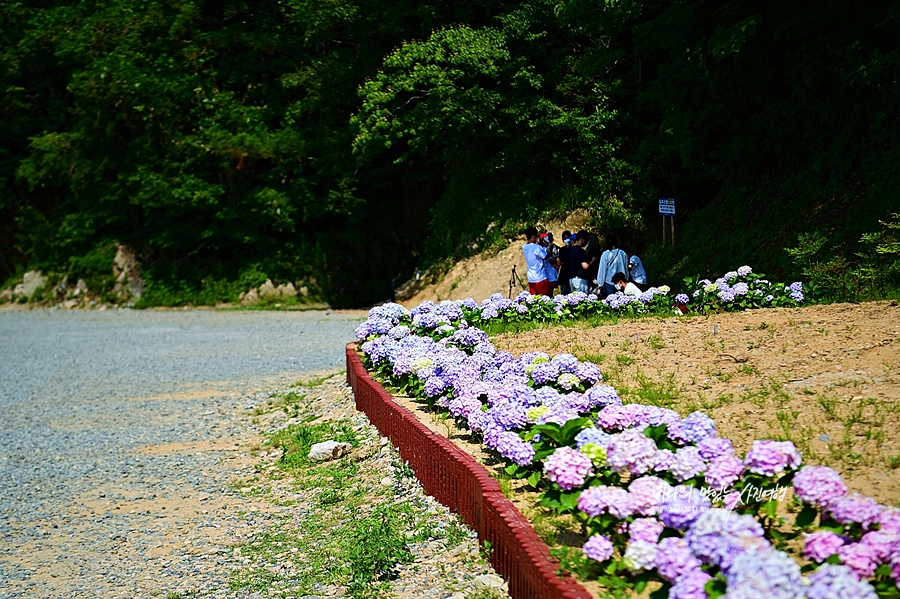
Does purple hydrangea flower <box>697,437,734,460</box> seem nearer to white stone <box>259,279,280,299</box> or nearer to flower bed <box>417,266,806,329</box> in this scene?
flower bed <box>417,266,806,329</box>

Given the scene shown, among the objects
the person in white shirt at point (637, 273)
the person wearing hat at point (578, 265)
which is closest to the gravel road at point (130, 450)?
the person wearing hat at point (578, 265)

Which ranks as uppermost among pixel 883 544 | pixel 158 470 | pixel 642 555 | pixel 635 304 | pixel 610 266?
pixel 610 266

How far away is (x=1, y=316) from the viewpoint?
29969 millimetres

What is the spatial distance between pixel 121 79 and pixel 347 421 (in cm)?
2238

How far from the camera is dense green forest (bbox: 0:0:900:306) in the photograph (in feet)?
52.5

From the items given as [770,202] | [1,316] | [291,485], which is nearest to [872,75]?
[770,202]

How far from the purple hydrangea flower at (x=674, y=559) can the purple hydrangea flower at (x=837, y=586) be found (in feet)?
1.42

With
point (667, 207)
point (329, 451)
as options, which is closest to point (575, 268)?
point (667, 207)

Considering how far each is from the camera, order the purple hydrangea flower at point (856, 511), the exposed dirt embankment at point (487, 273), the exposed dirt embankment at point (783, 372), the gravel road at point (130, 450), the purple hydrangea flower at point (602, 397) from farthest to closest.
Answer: the exposed dirt embankment at point (487, 273) → the gravel road at point (130, 450) → the purple hydrangea flower at point (602, 397) → the exposed dirt embankment at point (783, 372) → the purple hydrangea flower at point (856, 511)

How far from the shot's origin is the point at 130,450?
10.1 metres

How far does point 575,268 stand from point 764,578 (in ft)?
40.2

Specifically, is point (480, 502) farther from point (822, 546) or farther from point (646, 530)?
point (822, 546)

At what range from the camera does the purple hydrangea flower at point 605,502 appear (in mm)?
4152

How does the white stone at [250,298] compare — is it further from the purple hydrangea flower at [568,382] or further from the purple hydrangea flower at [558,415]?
the purple hydrangea flower at [558,415]
